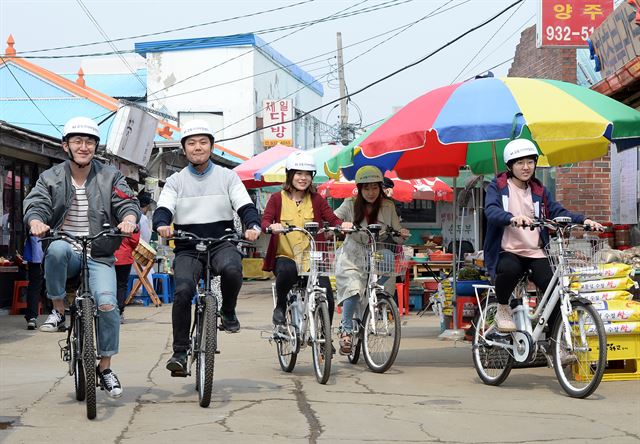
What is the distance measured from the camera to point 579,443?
19.4ft

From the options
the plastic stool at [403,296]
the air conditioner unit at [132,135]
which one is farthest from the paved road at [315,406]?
the air conditioner unit at [132,135]

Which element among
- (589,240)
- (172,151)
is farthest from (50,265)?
(172,151)

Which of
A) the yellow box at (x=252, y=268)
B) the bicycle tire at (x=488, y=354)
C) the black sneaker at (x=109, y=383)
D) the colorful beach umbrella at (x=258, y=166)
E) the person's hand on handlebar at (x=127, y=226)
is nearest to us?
the person's hand on handlebar at (x=127, y=226)

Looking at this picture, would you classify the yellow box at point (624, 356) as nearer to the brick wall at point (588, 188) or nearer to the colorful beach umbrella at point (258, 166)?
the brick wall at point (588, 188)

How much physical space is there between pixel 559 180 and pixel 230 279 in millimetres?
11525

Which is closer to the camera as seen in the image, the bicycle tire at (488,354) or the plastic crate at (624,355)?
the bicycle tire at (488,354)

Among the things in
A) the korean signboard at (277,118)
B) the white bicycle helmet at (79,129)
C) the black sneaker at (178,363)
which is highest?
the korean signboard at (277,118)

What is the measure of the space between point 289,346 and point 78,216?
2675 mm

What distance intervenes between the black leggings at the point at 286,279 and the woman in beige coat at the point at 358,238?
265mm

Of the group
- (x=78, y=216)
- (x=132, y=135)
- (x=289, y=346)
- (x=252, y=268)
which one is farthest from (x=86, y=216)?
(x=252, y=268)

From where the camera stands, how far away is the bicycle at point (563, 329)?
7.41 metres

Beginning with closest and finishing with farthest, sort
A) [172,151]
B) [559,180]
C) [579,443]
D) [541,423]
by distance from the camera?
[579,443] → [541,423] → [559,180] → [172,151]

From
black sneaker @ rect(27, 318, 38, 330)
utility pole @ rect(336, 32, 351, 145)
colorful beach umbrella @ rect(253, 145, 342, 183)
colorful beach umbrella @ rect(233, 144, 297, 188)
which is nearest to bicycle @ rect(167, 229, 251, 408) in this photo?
black sneaker @ rect(27, 318, 38, 330)

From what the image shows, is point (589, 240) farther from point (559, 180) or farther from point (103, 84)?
point (103, 84)
